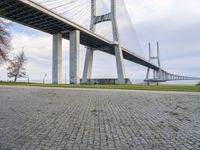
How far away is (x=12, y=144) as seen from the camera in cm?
342

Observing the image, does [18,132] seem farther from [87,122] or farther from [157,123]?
[157,123]

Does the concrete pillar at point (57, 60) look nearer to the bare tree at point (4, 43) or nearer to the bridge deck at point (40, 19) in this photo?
the bridge deck at point (40, 19)

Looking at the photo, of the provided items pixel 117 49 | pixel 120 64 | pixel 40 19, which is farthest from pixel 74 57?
pixel 120 64

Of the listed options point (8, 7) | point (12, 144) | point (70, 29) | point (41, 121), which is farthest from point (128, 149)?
point (70, 29)

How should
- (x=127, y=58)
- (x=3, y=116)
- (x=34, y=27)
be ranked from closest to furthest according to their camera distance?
1. (x=3, y=116)
2. (x=34, y=27)
3. (x=127, y=58)

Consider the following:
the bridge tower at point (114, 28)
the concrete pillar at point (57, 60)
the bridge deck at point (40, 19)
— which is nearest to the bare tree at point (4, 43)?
the bridge deck at point (40, 19)

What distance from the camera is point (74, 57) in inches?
1362

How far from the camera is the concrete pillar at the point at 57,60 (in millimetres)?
35531

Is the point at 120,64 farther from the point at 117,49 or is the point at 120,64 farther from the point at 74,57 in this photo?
the point at 74,57

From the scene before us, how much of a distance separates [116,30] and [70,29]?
9.19 m

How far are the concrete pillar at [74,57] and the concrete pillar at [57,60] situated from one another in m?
2.34

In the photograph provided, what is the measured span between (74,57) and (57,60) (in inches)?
130

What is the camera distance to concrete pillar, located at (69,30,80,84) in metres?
33.9

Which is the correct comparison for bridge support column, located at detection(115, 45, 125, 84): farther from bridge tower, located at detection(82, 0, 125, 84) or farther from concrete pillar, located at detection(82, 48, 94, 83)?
concrete pillar, located at detection(82, 48, 94, 83)
